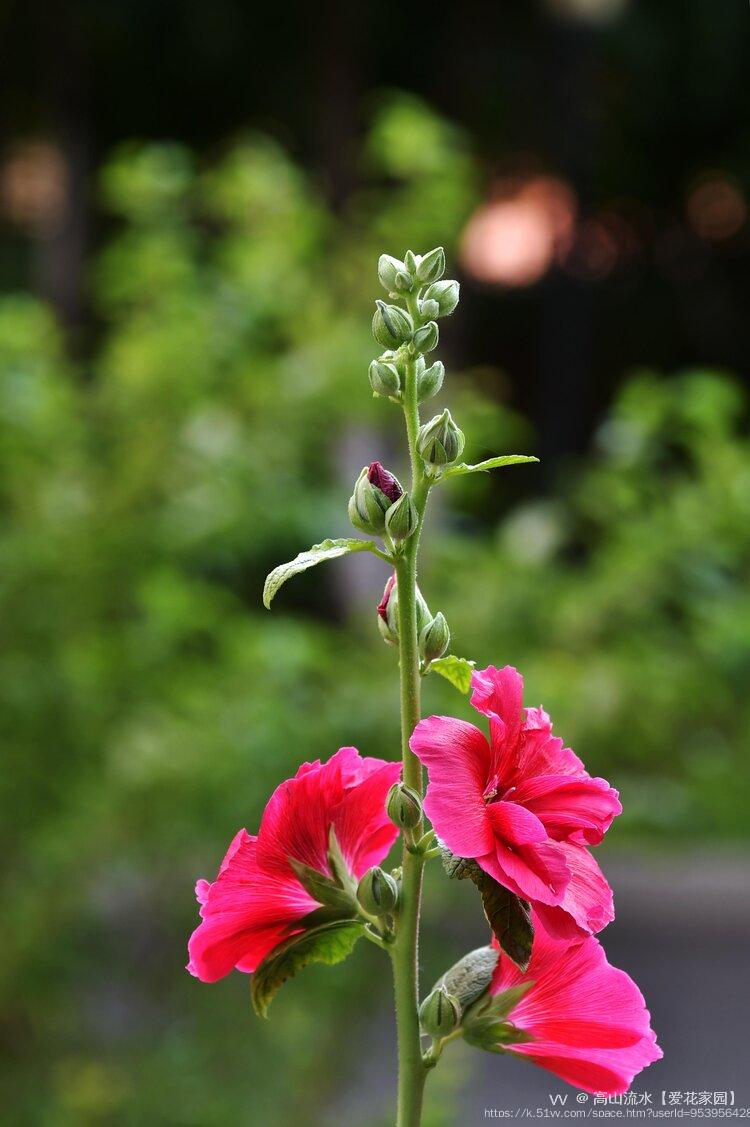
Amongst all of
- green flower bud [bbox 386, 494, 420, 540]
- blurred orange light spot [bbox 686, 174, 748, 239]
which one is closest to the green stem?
green flower bud [bbox 386, 494, 420, 540]

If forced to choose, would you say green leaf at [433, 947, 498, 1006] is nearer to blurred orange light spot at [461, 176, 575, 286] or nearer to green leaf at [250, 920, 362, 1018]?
green leaf at [250, 920, 362, 1018]

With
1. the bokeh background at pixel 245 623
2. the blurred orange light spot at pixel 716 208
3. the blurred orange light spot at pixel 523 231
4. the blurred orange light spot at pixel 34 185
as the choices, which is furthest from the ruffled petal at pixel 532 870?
the blurred orange light spot at pixel 716 208

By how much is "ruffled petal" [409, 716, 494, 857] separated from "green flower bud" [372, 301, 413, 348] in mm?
82

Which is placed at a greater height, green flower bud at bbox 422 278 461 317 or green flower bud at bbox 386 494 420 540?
green flower bud at bbox 422 278 461 317

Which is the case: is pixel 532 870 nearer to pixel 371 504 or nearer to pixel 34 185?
pixel 371 504

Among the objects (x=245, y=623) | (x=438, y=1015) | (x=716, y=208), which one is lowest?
(x=438, y=1015)

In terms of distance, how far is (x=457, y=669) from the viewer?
10.8 inches

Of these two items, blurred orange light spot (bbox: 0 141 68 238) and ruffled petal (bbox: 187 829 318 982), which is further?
blurred orange light spot (bbox: 0 141 68 238)

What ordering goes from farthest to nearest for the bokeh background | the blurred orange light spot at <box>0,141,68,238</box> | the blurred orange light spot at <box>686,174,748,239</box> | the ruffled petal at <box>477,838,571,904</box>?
1. the blurred orange light spot at <box>686,174,748,239</box>
2. the blurred orange light spot at <box>0,141,68,238</box>
3. the bokeh background
4. the ruffled petal at <box>477,838,571,904</box>

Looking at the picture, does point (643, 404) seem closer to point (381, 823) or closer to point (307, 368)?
point (307, 368)

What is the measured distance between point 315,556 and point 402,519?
0.03 meters

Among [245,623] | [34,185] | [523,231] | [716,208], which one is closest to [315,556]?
[245,623]

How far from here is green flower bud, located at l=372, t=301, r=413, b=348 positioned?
268mm

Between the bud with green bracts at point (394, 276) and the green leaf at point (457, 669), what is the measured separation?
0.08 metres
